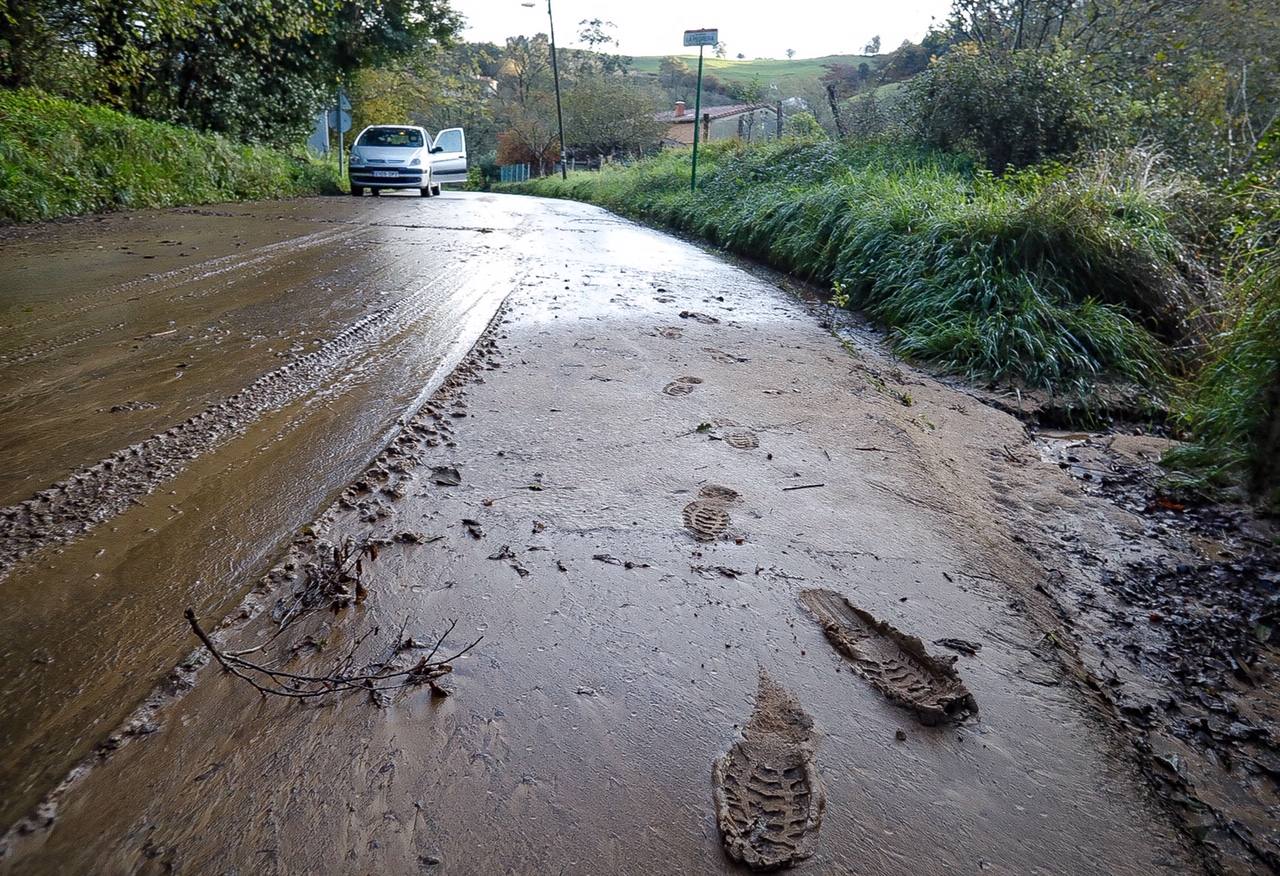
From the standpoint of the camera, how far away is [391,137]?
54.2ft

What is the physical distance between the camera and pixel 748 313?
5.80m

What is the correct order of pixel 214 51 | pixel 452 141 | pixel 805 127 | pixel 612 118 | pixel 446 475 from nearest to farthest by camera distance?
pixel 446 475 < pixel 805 127 < pixel 214 51 < pixel 452 141 < pixel 612 118

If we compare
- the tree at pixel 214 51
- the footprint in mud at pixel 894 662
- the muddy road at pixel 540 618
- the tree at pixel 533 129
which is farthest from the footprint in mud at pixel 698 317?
the tree at pixel 533 129

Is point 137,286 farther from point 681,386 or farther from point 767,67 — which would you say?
point 767,67

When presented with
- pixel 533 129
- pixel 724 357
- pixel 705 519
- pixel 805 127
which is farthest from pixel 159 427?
pixel 533 129

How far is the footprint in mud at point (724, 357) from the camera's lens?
4434 mm

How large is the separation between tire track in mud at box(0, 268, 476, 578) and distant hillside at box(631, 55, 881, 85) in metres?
62.8

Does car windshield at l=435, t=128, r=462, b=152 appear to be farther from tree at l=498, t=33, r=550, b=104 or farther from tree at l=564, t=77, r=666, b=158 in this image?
tree at l=498, t=33, r=550, b=104

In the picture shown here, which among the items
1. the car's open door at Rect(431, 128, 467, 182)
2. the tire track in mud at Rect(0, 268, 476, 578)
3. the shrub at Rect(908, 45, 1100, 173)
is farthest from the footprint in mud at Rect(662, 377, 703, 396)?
the car's open door at Rect(431, 128, 467, 182)

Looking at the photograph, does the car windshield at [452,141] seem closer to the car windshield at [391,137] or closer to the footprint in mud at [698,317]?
the car windshield at [391,137]

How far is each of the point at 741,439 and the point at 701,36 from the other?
9.32 m

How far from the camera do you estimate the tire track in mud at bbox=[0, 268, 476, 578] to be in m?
2.20

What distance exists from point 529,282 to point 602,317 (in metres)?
1.41

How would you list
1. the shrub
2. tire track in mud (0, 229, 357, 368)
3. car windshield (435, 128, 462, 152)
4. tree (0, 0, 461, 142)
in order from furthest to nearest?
car windshield (435, 128, 462, 152) < tree (0, 0, 461, 142) < the shrub < tire track in mud (0, 229, 357, 368)
